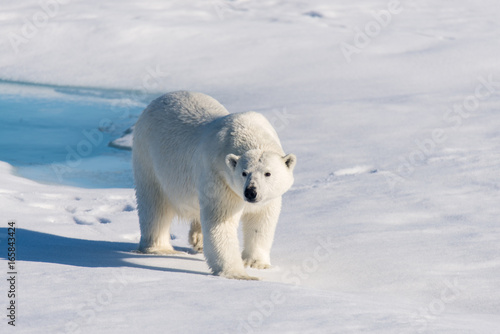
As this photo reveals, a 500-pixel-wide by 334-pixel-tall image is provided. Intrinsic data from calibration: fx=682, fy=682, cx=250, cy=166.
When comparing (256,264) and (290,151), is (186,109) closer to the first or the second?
(256,264)

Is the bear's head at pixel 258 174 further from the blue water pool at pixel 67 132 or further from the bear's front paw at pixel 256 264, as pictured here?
the blue water pool at pixel 67 132

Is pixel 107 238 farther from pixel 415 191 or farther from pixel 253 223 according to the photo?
pixel 415 191

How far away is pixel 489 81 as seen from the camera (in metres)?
9.64

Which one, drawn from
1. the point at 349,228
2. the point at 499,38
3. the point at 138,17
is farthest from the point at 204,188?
the point at 138,17

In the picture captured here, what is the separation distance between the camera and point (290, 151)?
7.45 meters

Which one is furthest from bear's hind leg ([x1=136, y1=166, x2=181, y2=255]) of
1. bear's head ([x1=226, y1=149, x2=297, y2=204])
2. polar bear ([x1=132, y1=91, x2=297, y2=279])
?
bear's head ([x1=226, y1=149, x2=297, y2=204])

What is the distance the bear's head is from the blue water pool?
3.63 m

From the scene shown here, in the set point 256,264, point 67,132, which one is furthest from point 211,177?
point 67,132

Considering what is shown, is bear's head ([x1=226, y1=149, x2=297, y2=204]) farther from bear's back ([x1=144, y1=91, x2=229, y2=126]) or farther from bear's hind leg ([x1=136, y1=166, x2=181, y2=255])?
bear's hind leg ([x1=136, y1=166, x2=181, y2=255])

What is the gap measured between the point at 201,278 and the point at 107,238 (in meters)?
1.91

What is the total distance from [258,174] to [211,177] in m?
0.41

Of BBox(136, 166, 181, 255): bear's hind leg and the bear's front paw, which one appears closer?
the bear's front paw

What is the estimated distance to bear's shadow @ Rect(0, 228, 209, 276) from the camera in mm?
4113

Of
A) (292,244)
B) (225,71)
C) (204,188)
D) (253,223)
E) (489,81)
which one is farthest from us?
(225,71)
